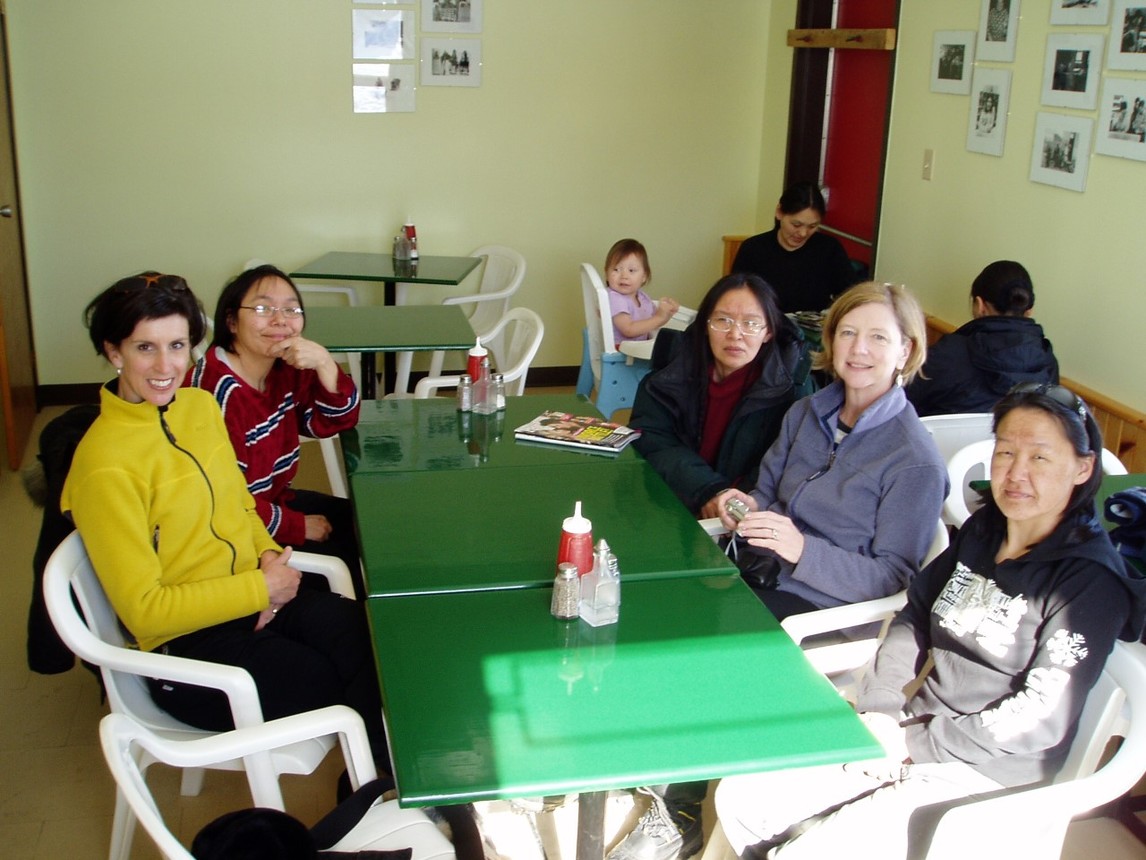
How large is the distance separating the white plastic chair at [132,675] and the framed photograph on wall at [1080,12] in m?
3.05

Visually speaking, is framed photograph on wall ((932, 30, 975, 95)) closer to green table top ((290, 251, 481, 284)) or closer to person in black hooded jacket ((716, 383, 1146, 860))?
green table top ((290, 251, 481, 284))

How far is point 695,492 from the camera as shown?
2.84 meters

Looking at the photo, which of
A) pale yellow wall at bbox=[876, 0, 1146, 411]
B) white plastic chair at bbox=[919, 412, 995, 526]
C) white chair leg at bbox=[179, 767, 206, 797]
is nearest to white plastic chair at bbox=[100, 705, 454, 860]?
white chair leg at bbox=[179, 767, 206, 797]

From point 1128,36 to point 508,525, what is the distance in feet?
7.91

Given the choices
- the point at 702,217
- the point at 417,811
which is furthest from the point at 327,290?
the point at 417,811

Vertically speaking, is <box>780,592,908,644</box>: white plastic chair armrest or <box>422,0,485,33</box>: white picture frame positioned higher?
<box>422,0,485,33</box>: white picture frame

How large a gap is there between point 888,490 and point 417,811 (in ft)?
3.91

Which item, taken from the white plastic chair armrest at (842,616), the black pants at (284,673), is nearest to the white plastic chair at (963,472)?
the white plastic chair armrest at (842,616)

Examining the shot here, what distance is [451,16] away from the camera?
548 centimetres

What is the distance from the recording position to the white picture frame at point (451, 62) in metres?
5.51

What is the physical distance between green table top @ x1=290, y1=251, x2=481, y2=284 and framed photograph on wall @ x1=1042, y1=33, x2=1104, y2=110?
254 centimetres

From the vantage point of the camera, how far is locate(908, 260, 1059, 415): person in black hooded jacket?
3.40m

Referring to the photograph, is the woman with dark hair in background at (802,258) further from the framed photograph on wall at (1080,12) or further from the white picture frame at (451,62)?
the white picture frame at (451,62)

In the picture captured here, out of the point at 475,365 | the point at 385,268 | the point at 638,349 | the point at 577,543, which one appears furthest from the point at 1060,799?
the point at 385,268
